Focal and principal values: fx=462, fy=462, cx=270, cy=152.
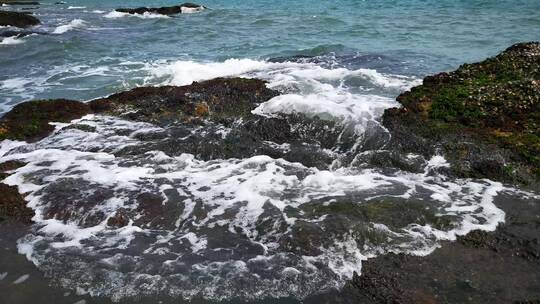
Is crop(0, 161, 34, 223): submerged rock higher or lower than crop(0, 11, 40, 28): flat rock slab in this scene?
lower

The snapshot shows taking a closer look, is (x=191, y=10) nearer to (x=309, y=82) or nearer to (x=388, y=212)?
(x=309, y=82)

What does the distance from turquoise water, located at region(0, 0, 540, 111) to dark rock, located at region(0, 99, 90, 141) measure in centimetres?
322

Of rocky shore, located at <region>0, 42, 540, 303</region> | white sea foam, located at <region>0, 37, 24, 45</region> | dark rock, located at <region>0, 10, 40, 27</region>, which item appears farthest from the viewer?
dark rock, located at <region>0, 10, 40, 27</region>

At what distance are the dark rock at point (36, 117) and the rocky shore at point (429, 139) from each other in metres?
0.03

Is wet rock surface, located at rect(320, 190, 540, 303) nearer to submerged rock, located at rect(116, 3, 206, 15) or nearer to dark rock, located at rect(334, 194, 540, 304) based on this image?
dark rock, located at rect(334, 194, 540, 304)

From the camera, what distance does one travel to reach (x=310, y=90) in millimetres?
14523

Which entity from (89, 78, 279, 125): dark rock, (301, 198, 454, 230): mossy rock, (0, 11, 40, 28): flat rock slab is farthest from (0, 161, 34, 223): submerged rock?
(0, 11, 40, 28): flat rock slab

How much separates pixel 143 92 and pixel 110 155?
3820mm

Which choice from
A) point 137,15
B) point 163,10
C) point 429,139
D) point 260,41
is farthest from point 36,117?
point 163,10

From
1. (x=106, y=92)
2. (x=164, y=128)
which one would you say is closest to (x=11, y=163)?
(x=164, y=128)

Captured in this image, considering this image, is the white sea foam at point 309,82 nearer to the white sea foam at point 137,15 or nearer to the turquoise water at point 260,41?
the turquoise water at point 260,41

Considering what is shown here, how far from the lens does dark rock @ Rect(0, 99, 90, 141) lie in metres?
11.9

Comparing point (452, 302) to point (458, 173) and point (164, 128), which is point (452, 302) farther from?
point (164, 128)

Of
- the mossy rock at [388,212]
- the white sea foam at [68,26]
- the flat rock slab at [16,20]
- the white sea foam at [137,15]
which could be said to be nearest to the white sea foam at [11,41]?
the white sea foam at [68,26]
